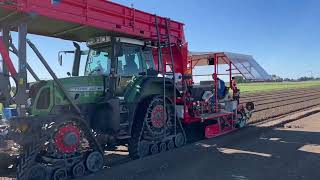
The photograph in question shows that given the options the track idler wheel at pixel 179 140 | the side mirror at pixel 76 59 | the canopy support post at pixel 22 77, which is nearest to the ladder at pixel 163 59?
the track idler wheel at pixel 179 140

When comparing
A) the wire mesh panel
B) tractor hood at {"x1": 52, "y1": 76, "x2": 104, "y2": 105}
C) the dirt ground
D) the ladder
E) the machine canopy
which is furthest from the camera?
the wire mesh panel

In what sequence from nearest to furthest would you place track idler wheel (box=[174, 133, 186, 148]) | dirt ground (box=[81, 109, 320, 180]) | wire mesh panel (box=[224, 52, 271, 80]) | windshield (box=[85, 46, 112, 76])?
dirt ground (box=[81, 109, 320, 180]) < windshield (box=[85, 46, 112, 76]) < track idler wheel (box=[174, 133, 186, 148]) < wire mesh panel (box=[224, 52, 271, 80])

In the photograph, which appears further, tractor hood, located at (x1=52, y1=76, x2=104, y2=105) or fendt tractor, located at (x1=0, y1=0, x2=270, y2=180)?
tractor hood, located at (x1=52, y1=76, x2=104, y2=105)

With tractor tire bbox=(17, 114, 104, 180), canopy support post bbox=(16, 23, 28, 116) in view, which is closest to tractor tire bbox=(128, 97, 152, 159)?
tractor tire bbox=(17, 114, 104, 180)

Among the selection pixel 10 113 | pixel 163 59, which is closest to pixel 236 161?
pixel 163 59

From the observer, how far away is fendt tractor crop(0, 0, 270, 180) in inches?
261

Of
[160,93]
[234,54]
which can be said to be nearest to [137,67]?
[160,93]

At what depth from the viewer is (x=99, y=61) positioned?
8844mm

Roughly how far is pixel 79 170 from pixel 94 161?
375 mm

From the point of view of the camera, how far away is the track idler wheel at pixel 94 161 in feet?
23.7

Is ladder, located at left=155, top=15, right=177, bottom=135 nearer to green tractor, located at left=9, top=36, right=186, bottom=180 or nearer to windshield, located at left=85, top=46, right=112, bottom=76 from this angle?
green tractor, located at left=9, top=36, right=186, bottom=180

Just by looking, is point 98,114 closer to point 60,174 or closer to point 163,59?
point 60,174

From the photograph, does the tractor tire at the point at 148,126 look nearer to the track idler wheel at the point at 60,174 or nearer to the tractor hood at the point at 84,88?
the tractor hood at the point at 84,88

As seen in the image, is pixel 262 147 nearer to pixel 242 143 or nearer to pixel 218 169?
pixel 242 143
